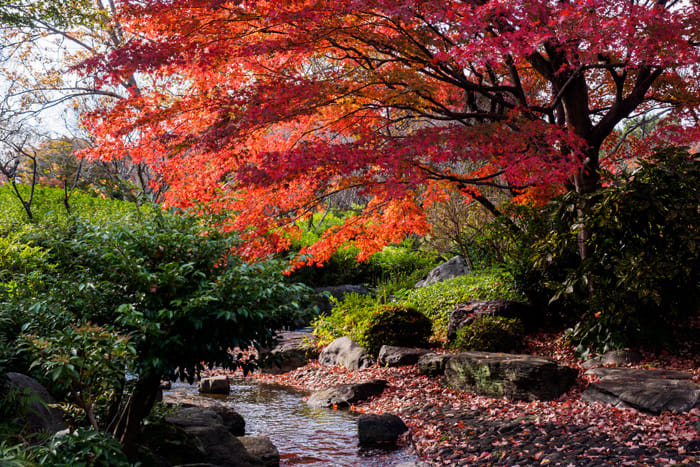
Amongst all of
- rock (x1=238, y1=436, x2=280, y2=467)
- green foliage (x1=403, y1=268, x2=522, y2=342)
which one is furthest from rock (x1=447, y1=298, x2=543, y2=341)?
rock (x1=238, y1=436, x2=280, y2=467)

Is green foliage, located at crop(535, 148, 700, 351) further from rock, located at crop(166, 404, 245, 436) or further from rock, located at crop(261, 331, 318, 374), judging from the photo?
rock, located at crop(261, 331, 318, 374)

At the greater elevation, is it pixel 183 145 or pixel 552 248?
pixel 183 145

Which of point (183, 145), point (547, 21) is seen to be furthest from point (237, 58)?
point (547, 21)

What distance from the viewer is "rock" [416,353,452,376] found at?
6.73 meters

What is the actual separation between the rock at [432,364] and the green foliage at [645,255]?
1845 millimetres

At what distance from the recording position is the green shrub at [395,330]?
26.5 feet

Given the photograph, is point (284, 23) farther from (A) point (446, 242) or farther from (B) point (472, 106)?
(A) point (446, 242)

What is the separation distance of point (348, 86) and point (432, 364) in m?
3.82

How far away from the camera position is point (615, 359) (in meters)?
6.04

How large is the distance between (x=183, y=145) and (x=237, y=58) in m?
1.40

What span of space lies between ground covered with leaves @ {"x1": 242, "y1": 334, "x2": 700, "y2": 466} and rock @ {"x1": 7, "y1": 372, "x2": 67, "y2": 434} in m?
3.07

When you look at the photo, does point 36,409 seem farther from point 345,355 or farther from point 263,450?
point 345,355

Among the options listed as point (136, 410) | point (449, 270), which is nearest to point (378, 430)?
point (136, 410)

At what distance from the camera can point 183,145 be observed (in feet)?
18.4
